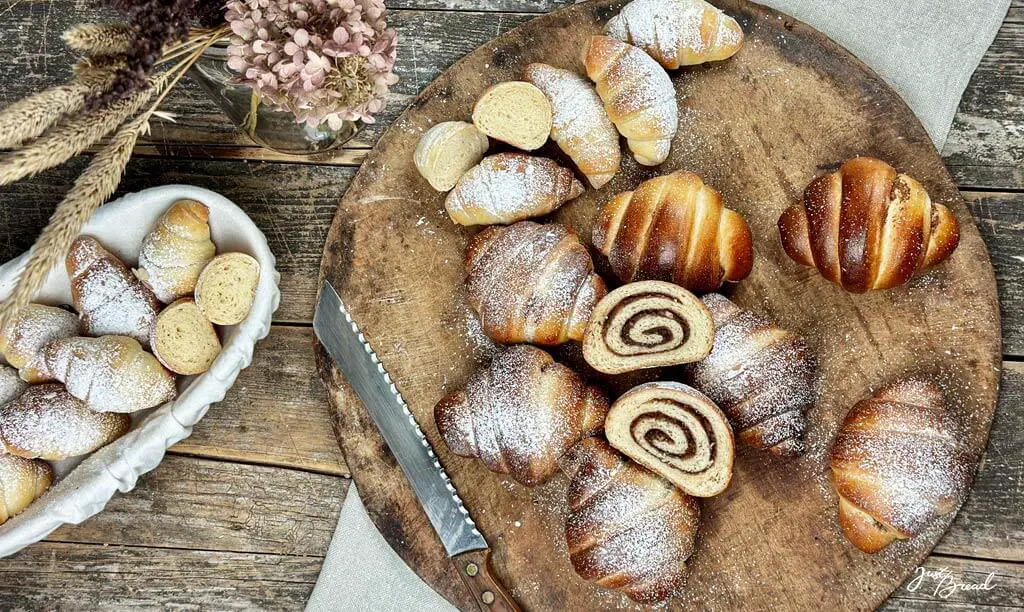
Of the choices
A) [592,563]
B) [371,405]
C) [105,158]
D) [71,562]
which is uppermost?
[105,158]

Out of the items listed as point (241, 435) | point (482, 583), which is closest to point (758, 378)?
point (482, 583)

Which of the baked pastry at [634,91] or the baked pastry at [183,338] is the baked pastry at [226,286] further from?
the baked pastry at [634,91]

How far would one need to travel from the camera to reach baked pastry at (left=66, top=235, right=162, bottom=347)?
6.85 feet

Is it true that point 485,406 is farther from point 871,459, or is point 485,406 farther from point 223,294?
point 871,459

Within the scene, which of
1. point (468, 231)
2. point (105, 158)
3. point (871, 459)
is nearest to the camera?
point (105, 158)

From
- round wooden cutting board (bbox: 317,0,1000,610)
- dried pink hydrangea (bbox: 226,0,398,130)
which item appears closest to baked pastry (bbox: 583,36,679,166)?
round wooden cutting board (bbox: 317,0,1000,610)

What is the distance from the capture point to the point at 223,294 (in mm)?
2080

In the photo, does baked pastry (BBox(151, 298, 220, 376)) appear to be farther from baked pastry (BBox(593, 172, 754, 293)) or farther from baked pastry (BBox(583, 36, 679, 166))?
baked pastry (BBox(583, 36, 679, 166))

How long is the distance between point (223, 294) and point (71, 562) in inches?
41.7

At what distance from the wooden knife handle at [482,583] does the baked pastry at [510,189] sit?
96 centimetres

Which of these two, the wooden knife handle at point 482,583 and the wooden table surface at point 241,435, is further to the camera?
the wooden table surface at point 241,435

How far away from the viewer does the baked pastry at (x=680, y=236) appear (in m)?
2.01

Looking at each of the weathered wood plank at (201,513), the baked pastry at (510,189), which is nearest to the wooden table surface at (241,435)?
the weathered wood plank at (201,513)

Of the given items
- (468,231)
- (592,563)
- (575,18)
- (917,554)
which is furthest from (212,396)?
(917,554)
